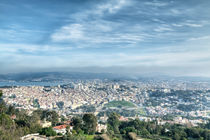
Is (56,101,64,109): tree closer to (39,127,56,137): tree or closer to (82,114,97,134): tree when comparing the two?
(82,114,97,134): tree

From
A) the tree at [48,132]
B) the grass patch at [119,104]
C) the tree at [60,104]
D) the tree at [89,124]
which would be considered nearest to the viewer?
the tree at [48,132]

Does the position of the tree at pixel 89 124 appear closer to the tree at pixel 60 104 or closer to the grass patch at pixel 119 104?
the tree at pixel 60 104

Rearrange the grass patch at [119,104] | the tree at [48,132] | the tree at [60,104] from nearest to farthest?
the tree at [48,132]
the tree at [60,104]
the grass patch at [119,104]

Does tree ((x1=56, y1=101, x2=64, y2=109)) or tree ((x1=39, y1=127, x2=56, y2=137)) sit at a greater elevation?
tree ((x1=39, y1=127, x2=56, y2=137))

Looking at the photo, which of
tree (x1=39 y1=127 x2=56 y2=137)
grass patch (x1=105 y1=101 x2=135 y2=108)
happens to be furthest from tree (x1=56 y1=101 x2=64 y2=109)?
tree (x1=39 y1=127 x2=56 y2=137)

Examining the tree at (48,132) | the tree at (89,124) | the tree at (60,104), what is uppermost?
the tree at (48,132)

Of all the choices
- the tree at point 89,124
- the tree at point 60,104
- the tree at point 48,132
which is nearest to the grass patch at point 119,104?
the tree at point 60,104

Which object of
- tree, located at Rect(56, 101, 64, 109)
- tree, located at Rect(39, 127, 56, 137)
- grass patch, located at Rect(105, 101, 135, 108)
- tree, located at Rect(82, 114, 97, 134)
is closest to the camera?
tree, located at Rect(39, 127, 56, 137)

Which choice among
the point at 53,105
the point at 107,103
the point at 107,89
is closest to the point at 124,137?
the point at 53,105

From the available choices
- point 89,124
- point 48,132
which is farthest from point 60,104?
point 48,132

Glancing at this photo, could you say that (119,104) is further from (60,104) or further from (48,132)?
(48,132)

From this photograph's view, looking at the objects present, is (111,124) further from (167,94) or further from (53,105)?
(167,94)
